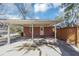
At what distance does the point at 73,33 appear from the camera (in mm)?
8797

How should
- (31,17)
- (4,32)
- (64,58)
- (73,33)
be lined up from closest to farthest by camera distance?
1. (64,58)
2. (73,33)
3. (31,17)
4. (4,32)

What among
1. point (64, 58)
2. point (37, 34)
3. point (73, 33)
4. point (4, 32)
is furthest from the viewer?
point (37, 34)

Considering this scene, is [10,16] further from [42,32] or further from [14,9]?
[42,32]

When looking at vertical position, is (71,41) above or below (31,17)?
below

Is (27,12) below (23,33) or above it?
above

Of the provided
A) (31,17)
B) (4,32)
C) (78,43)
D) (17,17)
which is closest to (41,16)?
(31,17)

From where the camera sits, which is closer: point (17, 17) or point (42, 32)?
point (17, 17)

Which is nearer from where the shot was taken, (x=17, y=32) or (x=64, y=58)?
(x=64, y=58)

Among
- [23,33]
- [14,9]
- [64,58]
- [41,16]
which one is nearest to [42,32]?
[23,33]

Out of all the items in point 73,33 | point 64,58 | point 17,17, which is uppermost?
point 17,17

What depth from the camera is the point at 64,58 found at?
4605 mm

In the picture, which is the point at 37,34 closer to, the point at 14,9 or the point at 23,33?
the point at 23,33

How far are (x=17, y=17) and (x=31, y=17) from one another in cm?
89

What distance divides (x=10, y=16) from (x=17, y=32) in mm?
5320
